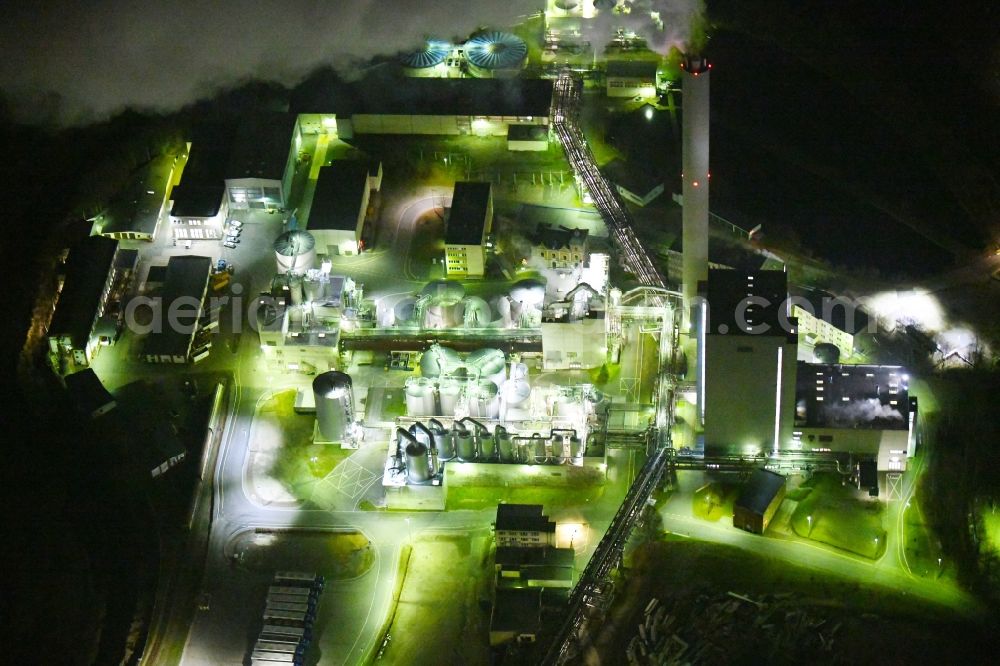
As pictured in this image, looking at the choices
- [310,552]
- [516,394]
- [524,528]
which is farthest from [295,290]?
[524,528]

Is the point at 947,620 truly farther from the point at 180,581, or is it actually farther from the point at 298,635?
the point at 180,581

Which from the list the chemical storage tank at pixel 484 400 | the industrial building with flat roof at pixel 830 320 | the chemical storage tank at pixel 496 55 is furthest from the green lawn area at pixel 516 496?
the chemical storage tank at pixel 496 55

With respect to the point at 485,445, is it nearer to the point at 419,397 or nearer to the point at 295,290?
the point at 419,397

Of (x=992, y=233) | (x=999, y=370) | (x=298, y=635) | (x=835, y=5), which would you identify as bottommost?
(x=298, y=635)

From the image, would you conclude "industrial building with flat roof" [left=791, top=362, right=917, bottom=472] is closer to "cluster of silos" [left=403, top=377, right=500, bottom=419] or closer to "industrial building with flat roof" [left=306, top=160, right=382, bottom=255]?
"cluster of silos" [left=403, top=377, right=500, bottom=419]

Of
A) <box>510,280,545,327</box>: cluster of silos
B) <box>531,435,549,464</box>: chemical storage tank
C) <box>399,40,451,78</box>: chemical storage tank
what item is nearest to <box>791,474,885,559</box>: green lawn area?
<box>531,435,549,464</box>: chemical storage tank

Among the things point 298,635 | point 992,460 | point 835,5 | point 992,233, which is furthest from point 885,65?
point 298,635
